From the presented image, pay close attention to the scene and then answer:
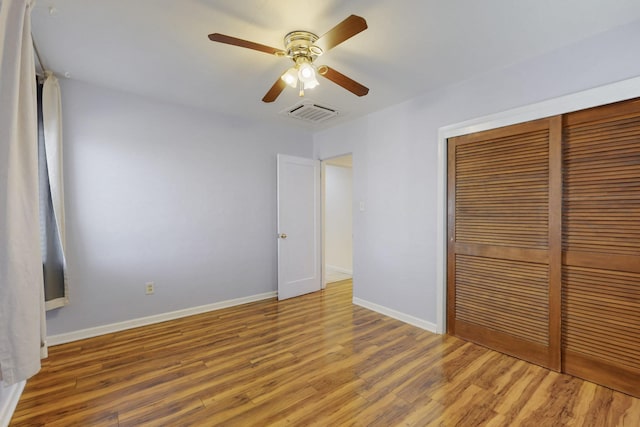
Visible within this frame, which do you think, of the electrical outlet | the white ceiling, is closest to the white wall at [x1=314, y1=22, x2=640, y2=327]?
the white ceiling

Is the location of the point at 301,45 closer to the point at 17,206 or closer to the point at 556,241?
the point at 17,206

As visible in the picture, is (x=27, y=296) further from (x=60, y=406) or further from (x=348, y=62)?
(x=348, y=62)

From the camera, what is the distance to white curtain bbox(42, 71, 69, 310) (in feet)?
8.11

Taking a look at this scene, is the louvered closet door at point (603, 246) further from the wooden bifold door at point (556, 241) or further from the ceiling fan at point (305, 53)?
the ceiling fan at point (305, 53)

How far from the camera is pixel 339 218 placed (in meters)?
5.89

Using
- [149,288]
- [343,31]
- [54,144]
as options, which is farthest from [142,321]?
[343,31]

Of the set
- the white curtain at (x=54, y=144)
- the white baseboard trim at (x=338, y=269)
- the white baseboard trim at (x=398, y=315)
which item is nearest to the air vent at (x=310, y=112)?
the white curtain at (x=54, y=144)

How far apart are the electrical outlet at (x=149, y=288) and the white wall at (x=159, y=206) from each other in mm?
41

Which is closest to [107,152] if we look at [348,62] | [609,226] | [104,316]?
[104,316]

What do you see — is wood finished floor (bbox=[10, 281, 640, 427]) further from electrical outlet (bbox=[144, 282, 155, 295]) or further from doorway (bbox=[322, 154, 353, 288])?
doorway (bbox=[322, 154, 353, 288])

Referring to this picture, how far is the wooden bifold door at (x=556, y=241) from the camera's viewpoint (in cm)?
191

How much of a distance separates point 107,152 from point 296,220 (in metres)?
2.30

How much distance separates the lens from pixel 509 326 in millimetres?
2430

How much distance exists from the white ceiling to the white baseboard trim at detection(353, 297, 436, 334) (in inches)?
94.6
